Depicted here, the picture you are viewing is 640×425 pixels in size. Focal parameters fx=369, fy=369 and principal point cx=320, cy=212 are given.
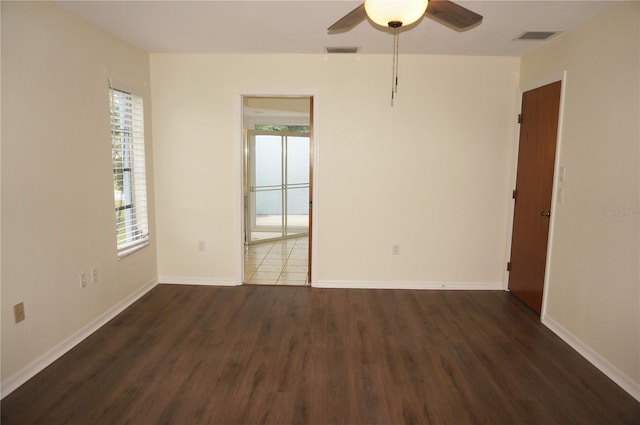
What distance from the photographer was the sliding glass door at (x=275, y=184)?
20.6 feet

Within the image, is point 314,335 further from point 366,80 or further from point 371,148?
point 366,80

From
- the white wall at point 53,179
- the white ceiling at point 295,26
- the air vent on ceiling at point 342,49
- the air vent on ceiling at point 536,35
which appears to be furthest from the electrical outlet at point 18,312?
the air vent on ceiling at point 536,35

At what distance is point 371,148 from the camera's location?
4020mm

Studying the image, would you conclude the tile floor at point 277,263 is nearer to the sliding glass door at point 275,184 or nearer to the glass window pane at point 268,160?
the sliding glass door at point 275,184

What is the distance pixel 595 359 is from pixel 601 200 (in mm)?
1152

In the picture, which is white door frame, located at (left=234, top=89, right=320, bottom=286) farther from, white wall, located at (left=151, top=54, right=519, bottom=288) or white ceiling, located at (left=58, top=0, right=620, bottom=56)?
white ceiling, located at (left=58, top=0, right=620, bottom=56)

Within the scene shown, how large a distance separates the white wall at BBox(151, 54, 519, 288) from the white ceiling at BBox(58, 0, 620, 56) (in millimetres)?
277

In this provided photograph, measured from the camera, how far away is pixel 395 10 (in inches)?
68.2

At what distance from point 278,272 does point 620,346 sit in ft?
11.3

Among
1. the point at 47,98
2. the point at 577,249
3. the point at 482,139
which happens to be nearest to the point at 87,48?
the point at 47,98

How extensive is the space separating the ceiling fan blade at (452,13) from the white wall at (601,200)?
1285 mm

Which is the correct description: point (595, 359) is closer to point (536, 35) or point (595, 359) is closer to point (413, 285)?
point (413, 285)

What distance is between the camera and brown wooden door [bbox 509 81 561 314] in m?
3.34

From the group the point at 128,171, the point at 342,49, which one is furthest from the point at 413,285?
the point at 128,171
